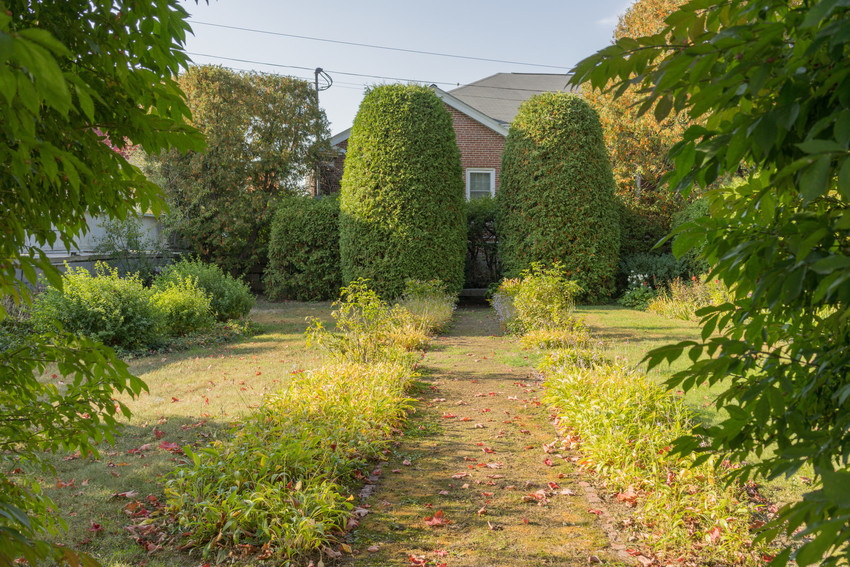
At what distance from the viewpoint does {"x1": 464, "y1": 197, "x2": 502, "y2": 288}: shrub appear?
14578mm

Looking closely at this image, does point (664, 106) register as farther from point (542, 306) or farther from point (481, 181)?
point (481, 181)

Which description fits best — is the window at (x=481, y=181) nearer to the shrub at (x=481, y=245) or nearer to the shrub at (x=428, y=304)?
the shrub at (x=481, y=245)

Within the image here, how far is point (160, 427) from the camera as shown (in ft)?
16.7

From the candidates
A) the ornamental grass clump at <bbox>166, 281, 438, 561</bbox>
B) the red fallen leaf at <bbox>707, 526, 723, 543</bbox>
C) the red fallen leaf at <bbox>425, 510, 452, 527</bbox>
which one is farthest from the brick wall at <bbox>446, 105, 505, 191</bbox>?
the red fallen leaf at <bbox>707, 526, 723, 543</bbox>

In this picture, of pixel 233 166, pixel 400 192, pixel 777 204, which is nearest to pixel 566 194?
pixel 400 192

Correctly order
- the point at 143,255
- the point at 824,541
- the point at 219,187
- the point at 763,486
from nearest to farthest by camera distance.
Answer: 1. the point at 824,541
2. the point at 763,486
3. the point at 143,255
4. the point at 219,187

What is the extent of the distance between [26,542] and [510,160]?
13.2 m

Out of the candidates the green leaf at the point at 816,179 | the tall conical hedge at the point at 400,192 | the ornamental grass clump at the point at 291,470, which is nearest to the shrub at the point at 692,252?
the tall conical hedge at the point at 400,192

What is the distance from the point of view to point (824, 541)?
822 mm

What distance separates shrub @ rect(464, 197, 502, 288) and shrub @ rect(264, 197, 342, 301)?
3479 mm

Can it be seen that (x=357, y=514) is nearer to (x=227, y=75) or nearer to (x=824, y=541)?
(x=824, y=541)

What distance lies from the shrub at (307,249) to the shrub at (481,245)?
11.4 feet

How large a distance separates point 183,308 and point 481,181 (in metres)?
12.4

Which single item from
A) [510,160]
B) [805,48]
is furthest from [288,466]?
[510,160]
